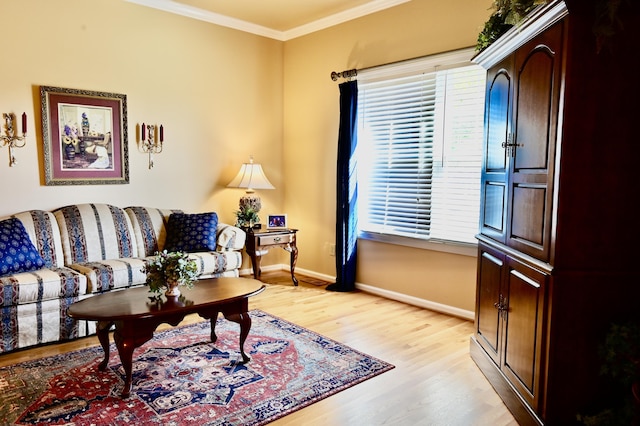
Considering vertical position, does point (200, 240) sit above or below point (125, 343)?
above

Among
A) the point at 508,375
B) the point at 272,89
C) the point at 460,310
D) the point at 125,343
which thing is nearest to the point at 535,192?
the point at 508,375

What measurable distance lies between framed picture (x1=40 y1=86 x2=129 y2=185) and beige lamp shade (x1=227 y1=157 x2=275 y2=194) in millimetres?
1148

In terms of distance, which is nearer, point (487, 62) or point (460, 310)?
point (487, 62)

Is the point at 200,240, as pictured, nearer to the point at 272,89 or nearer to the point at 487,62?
the point at 272,89

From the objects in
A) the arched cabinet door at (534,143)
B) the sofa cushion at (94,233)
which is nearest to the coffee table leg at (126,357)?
the sofa cushion at (94,233)

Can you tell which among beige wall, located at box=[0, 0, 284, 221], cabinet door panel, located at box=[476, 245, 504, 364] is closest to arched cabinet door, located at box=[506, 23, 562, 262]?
cabinet door panel, located at box=[476, 245, 504, 364]

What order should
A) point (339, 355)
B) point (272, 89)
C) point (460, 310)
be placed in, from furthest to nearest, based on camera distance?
point (272, 89)
point (460, 310)
point (339, 355)

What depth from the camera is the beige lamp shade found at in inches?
205

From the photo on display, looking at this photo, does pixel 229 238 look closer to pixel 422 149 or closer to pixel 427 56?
pixel 422 149

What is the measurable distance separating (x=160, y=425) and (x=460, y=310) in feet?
8.87

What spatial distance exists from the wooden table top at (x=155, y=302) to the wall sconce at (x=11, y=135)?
1.89 metres

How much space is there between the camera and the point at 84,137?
4367 millimetres

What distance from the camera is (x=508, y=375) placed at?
2605mm

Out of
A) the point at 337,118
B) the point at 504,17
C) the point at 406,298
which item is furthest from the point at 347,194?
the point at 504,17
